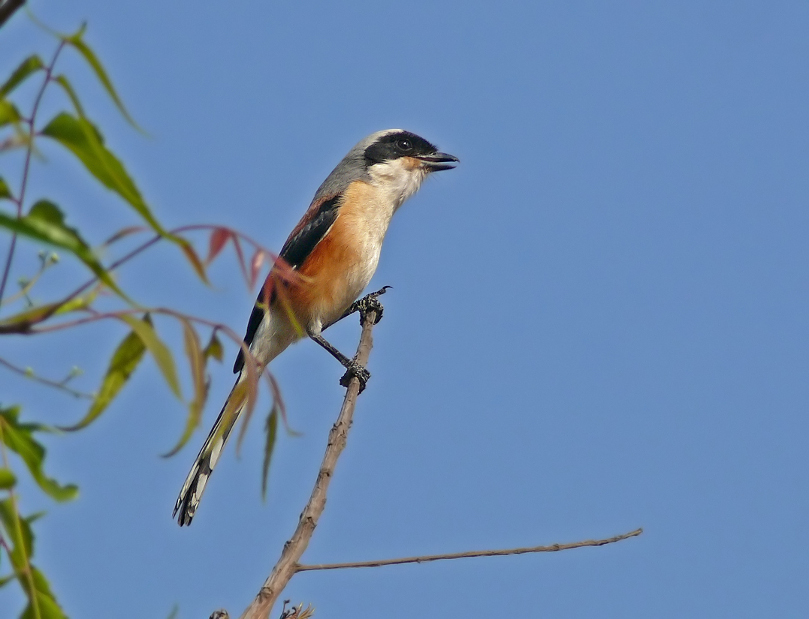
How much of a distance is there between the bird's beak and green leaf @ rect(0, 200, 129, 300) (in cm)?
602

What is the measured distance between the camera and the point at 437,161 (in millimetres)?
7230

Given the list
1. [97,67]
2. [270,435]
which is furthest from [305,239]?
[97,67]

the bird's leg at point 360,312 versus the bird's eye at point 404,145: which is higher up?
the bird's eye at point 404,145

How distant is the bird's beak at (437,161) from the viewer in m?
7.20

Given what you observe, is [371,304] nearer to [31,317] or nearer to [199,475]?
[199,475]

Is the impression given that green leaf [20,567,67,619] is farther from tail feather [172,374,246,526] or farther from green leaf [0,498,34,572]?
tail feather [172,374,246,526]

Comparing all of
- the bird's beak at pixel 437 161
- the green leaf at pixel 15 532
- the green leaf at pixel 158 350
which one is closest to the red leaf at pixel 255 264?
the green leaf at pixel 158 350

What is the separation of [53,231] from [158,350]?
0.27 metres

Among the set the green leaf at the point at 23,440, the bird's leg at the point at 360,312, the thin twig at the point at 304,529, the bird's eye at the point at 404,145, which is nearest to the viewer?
the green leaf at the point at 23,440

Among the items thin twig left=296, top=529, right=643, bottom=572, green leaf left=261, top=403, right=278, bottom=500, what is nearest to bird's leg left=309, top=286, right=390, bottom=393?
thin twig left=296, top=529, right=643, bottom=572

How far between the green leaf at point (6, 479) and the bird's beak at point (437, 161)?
237 inches

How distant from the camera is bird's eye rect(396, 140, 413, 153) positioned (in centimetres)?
725

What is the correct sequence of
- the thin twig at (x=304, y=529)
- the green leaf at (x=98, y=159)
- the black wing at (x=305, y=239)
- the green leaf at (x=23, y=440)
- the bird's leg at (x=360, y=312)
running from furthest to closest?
the black wing at (x=305, y=239) → the bird's leg at (x=360, y=312) → the thin twig at (x=304, y=529) → the green leaf at (x=23, y=440) → the green leaf at (x=98, y=159)

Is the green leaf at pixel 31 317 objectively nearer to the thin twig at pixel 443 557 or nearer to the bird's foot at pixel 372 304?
the thin twig at pixel 443 557
